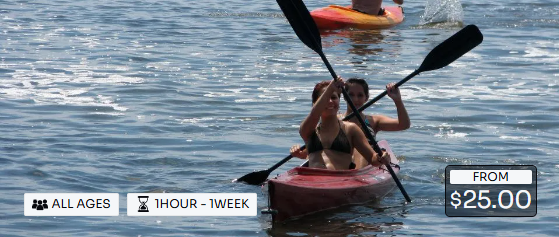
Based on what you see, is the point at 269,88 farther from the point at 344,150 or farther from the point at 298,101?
the point at 344,150

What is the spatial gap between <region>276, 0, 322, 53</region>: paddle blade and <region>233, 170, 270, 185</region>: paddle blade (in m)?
1.07

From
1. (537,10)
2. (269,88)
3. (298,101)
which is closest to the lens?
(298,101)

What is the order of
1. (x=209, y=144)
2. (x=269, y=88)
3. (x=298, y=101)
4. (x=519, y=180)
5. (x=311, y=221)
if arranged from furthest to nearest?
(x=269, y=88), (x=298, y=101), (x=209, y=144), (x=519, y=180), (x=311, y=221)

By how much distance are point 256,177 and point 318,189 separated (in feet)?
4.27

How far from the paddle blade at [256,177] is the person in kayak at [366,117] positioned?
0.39 meters

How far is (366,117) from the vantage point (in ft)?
28.1

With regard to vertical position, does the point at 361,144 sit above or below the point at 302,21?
below

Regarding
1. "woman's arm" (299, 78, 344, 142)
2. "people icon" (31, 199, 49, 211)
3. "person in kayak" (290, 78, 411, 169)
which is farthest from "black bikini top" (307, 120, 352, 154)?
"people icon" (31, 199, 49, 211)

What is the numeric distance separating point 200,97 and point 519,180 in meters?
4.48

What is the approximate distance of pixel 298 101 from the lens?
1192 centimetres

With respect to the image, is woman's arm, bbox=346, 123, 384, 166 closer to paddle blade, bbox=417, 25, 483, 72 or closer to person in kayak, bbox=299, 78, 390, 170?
person in kayak, bbox=299, 78, 390, 170

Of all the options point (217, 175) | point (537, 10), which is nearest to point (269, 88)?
point (217, 175)

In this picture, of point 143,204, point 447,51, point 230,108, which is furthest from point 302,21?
point 230,108

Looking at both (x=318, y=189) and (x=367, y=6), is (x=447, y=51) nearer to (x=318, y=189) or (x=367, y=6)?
(x=318, y=189)
